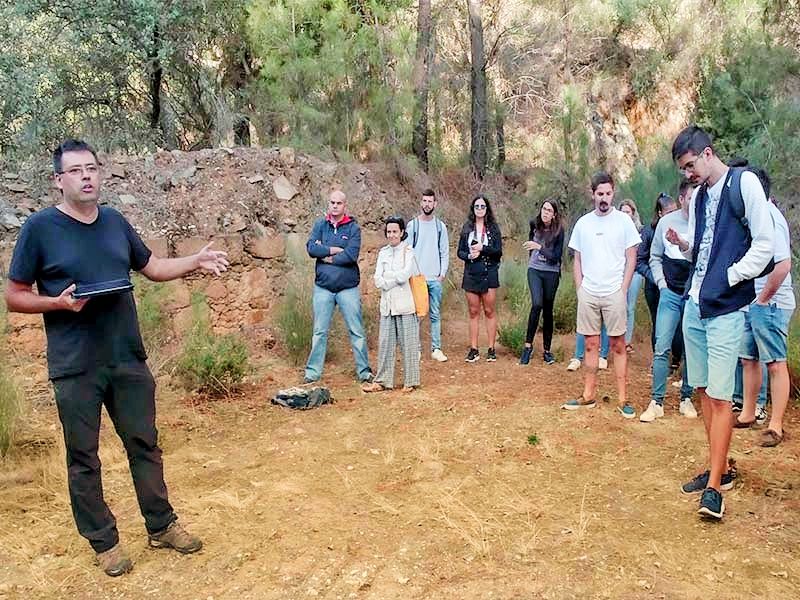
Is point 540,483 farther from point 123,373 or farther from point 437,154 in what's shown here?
point 437,154

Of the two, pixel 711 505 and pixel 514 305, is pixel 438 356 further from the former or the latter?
pixel 711 505

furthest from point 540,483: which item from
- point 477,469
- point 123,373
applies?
point 123,373

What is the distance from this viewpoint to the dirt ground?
3.05 meters

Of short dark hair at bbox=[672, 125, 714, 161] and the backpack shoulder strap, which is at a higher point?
short dark hair at bbox=[672, 125, 714, 161]

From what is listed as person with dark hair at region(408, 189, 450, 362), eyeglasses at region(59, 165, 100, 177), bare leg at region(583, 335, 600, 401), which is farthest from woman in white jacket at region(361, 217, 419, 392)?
eyeglasses at region(59, 165, 100, 177)

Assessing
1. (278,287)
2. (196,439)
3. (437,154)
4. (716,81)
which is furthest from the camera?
(437,154)

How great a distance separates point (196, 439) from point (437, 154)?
834 cm

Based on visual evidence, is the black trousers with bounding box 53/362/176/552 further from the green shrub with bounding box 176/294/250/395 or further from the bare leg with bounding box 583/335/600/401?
the bare leg with bounding box 583/335/600/401

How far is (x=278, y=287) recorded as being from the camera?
859 cm

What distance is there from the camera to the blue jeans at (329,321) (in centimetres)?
622

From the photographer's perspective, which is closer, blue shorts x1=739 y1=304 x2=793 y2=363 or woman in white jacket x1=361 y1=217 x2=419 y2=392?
blue shorts x1=739 y1=304 x2=793 y2=363

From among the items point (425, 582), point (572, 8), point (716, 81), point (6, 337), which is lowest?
point (425, 582)

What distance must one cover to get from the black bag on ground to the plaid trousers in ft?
1.87

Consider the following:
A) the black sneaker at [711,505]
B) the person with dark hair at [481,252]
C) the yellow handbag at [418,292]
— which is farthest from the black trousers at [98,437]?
the person with dark hair at [481,252]
